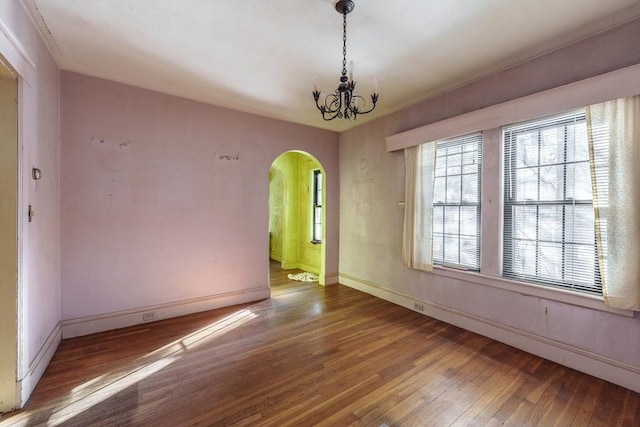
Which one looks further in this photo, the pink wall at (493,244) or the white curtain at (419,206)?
the white curtain at (419,206)

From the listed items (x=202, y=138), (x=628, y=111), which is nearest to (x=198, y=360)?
(x=202, y=138)

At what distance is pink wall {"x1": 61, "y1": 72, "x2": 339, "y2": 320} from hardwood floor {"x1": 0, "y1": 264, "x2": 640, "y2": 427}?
0.62m

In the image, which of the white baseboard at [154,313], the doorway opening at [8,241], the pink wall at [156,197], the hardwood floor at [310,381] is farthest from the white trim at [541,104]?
the doorway opening at [8,241]

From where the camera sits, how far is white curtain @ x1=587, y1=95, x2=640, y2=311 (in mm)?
2072

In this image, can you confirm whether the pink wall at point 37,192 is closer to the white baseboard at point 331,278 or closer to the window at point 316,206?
the white baseboard at point 331,278

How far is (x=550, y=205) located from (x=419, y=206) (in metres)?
1.36

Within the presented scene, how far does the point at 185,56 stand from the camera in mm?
2691

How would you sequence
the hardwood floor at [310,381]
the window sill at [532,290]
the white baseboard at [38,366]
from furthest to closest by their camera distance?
the window sill at [532,290]
the white baseboard at [38,366]
the hardwood floor at [310,381]

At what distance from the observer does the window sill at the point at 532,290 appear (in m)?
2.29

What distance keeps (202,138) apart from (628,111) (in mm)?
4354

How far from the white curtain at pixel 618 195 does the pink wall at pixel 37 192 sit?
14.2ft

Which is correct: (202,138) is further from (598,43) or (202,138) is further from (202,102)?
(598,43)

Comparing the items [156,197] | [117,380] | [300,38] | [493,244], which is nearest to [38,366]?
[117,380]

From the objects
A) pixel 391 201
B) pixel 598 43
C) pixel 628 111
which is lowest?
pixel 391 201
